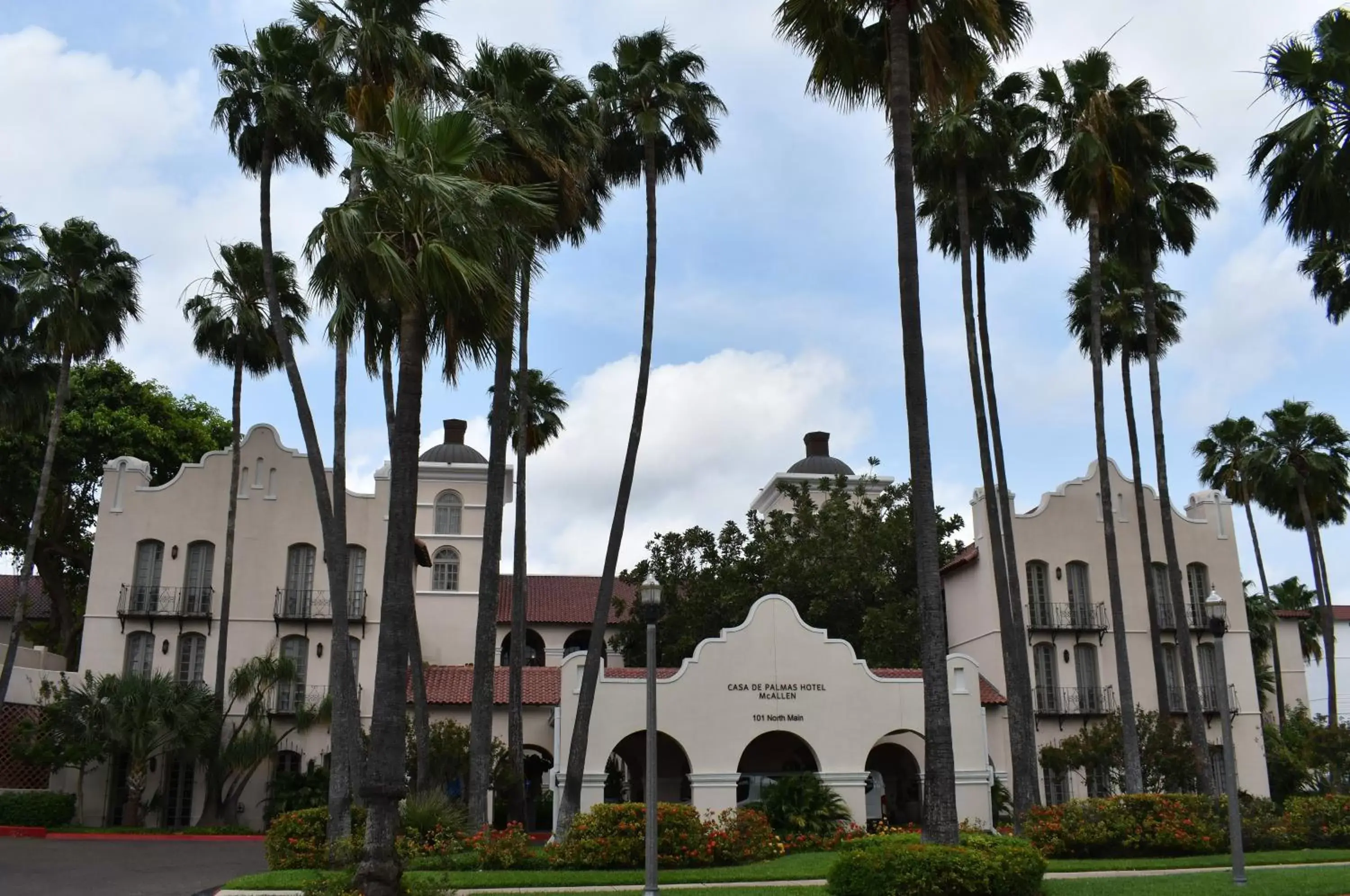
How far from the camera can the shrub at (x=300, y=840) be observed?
19.2 m

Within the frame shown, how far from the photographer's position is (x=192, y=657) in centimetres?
3117

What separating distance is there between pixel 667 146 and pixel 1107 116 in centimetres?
997

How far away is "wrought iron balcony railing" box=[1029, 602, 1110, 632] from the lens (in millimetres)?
32656

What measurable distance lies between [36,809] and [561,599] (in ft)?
60.6

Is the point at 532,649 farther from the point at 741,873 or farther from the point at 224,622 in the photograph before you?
the point at 741,873

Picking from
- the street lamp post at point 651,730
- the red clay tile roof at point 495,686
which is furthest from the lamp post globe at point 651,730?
the red clay tile roof at point 495,686

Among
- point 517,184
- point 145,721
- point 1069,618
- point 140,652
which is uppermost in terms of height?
point 517,184

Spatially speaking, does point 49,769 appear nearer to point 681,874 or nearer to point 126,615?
point 126,615

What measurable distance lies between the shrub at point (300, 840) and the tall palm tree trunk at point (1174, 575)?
63.3ft

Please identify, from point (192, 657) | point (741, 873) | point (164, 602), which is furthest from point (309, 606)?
point (741, 873)

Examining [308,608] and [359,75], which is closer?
[359,75]

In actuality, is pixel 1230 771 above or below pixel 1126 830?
above

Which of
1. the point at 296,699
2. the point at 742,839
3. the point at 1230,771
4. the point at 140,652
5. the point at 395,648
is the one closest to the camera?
the point at 395,648

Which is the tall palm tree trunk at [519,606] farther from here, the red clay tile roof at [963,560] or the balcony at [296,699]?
the red clay tile roof at [963,560]
